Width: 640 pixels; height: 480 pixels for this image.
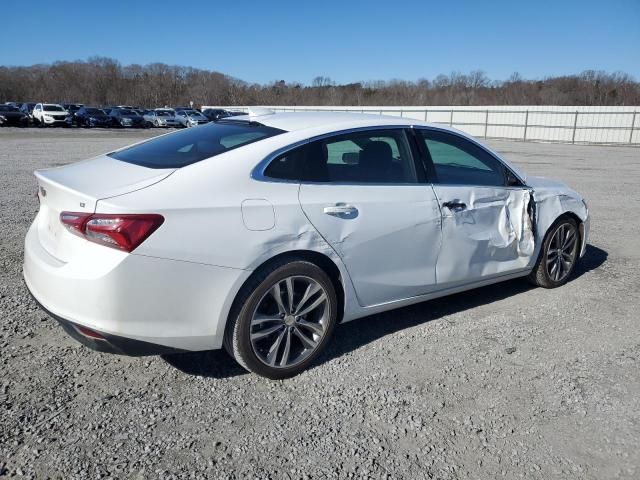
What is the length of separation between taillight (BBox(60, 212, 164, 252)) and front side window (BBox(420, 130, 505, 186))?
7.17 feet

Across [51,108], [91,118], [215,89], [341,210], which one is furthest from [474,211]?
[215,89]

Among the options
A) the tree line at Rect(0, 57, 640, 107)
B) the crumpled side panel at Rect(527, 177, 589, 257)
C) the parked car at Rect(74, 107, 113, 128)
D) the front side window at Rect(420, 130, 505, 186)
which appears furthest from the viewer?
the tree line at Rect(0, 57, 640, 107)

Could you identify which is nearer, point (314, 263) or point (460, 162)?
point (314, 263)

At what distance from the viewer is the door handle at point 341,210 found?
330 cm

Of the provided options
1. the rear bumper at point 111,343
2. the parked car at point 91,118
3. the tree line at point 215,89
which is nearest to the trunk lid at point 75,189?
the rear bumper at point 111,343

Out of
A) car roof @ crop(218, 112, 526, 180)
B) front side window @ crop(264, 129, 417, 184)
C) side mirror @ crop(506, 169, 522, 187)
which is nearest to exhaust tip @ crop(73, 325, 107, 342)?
front side window @ crop(264, 129, 417, 184)

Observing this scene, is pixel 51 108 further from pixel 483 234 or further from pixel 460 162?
pixel 483 234

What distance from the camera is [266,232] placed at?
9.93 feet

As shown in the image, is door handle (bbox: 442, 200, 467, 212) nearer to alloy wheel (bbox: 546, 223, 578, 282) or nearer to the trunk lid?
alloy wheel (bbox: 546, 223, 578, 282)

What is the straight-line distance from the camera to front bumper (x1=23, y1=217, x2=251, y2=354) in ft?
8.85

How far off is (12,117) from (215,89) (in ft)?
237

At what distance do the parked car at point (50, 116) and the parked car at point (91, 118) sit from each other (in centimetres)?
184

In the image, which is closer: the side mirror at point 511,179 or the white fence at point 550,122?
the side mirror at point 511,179

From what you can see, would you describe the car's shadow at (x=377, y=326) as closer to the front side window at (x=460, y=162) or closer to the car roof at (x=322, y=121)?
the front side window at (x=460, y=162)
